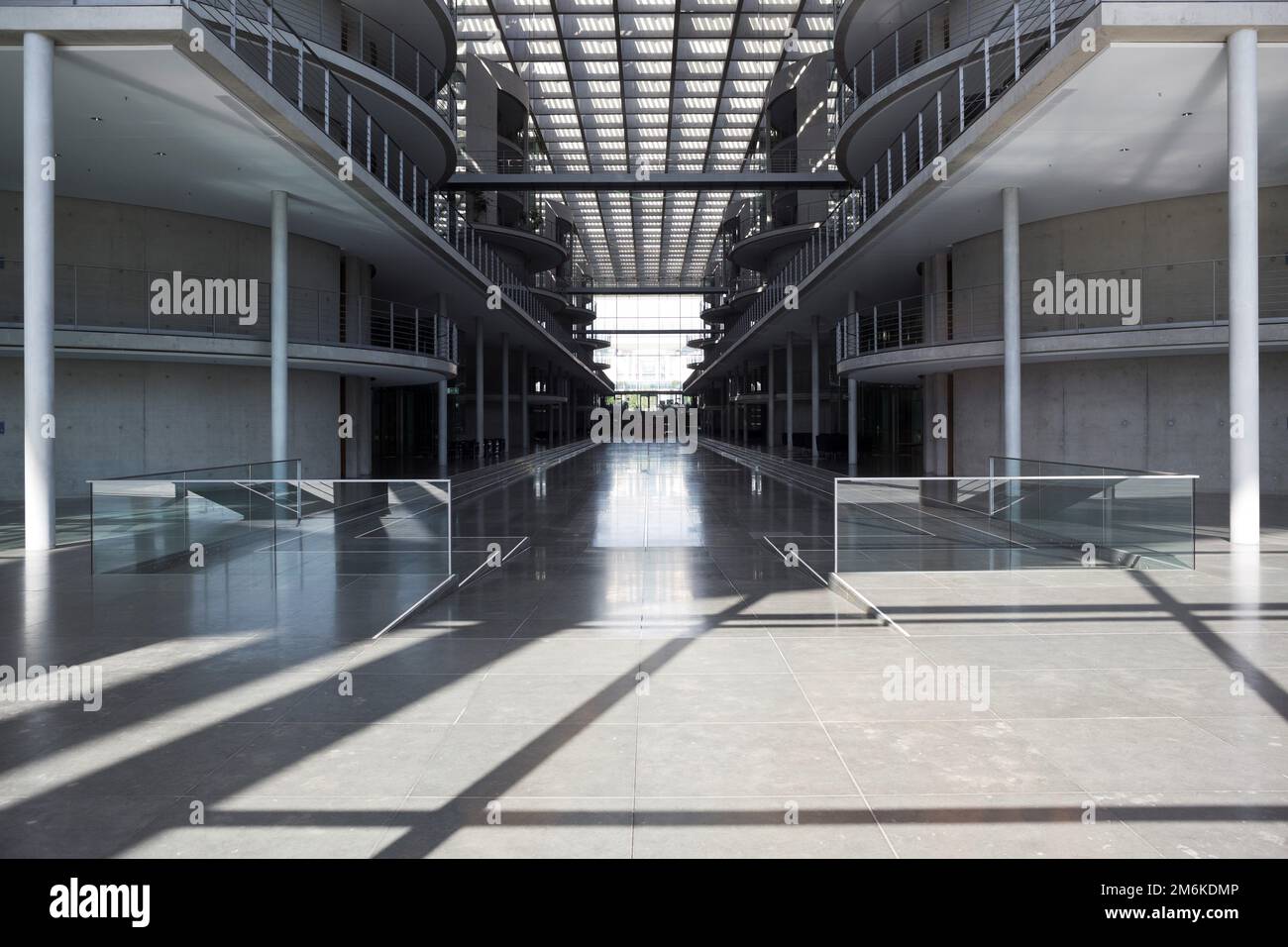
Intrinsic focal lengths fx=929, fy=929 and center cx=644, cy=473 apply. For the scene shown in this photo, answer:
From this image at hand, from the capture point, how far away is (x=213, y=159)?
12.5 m

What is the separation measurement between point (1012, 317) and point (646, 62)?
64.8 ft

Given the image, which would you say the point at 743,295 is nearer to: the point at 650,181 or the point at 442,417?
the point at 650,181

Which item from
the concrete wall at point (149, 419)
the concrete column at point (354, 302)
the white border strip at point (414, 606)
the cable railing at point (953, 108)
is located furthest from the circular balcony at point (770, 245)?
the white border strip at point (414, 606)

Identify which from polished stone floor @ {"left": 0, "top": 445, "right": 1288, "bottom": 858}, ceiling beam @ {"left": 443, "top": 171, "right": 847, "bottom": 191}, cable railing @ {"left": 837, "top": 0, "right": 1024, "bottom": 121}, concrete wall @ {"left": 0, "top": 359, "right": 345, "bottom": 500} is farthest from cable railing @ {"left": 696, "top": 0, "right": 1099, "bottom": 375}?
concrete wall @ {"left": 0, "top": 359, "right": 345, "bottom": 500}

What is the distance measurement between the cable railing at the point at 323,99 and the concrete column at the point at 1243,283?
33.6 feet

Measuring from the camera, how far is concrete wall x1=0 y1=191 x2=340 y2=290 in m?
14.6

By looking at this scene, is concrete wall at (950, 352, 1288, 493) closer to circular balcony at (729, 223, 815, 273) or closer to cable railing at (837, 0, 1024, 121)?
cable railing at (837, 0, 1024, 121)

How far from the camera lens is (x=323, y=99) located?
51.7 ft

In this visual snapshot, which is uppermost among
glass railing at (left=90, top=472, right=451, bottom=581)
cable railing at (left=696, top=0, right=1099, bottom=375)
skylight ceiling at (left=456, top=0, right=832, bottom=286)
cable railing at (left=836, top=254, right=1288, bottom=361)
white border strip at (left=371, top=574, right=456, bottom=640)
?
skylight ceiling at (left=456, top=0, right=832, bottom=286)

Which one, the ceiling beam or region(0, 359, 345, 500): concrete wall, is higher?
the ceiling beam

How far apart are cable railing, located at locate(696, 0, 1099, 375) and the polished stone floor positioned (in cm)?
737

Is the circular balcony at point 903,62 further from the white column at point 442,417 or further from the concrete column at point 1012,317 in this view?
the white column at point 442,417
